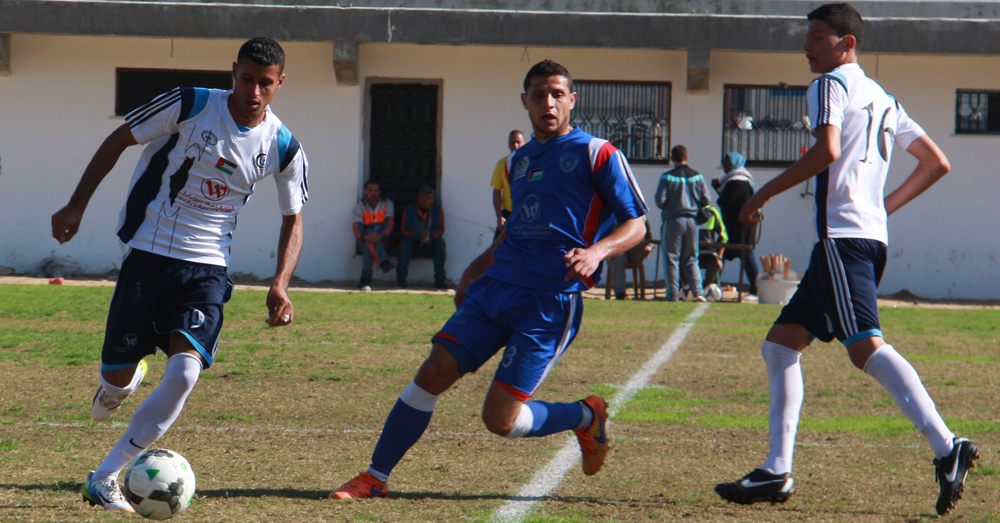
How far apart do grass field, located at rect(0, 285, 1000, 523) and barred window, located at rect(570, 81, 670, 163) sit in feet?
23.9

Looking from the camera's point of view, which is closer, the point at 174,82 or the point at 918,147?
the point at 918,147

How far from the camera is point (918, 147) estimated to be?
4309 millimetres

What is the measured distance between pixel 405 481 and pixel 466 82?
1307cm

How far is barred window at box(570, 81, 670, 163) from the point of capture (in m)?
16.6

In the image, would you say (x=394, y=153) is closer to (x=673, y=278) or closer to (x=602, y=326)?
(x=673, y=278)

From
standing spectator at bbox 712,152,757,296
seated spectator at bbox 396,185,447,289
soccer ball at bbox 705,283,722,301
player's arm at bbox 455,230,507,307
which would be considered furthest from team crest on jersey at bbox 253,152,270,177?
seated spectator at bbox 396,185,447,289

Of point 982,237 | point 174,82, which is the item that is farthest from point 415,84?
point 982,237

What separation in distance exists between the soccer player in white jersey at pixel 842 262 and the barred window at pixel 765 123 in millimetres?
12619

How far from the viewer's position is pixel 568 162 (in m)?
4.03

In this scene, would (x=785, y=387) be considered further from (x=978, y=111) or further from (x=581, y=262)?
(x=978, y=111)

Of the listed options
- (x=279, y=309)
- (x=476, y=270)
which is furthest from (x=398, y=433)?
(x=476, y=270)

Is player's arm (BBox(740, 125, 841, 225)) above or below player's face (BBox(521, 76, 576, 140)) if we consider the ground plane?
below

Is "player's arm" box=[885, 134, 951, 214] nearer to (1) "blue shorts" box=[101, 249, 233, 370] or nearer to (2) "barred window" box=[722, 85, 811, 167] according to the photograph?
(1) "blue shorts" box=[101, 249, 233, 370]

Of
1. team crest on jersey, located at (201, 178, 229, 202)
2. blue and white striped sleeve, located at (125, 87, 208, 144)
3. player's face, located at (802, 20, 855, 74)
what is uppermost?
player's face, located at (802, 20, 855, 74)
